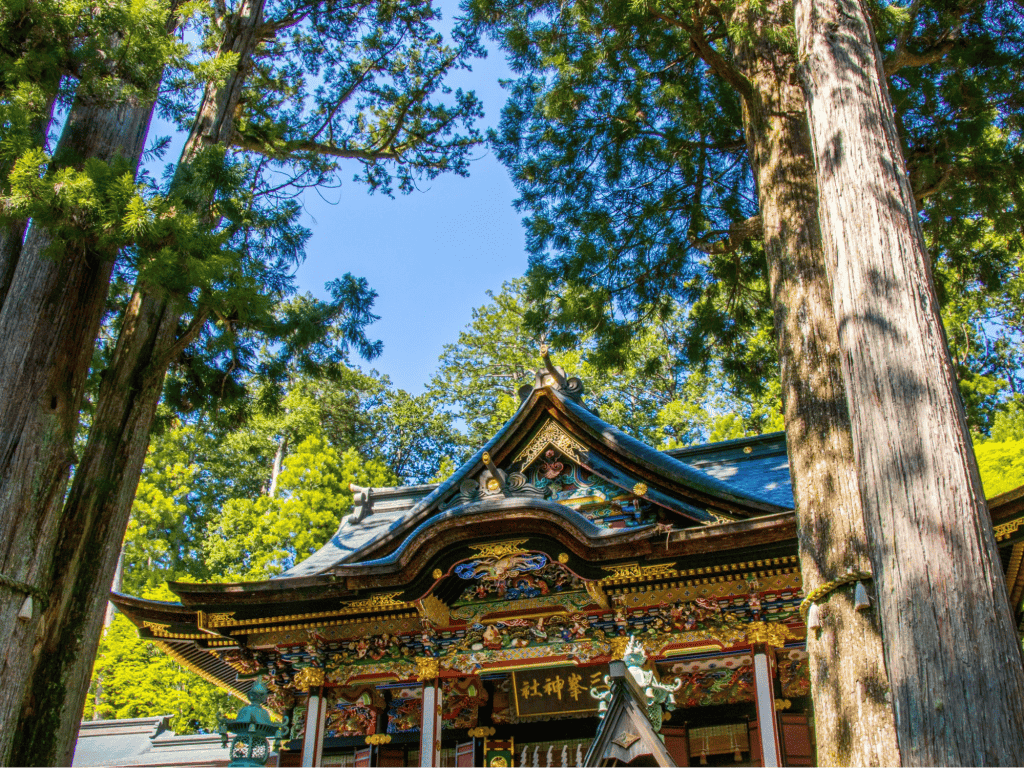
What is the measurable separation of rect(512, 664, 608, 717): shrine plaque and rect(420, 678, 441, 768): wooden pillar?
1073 mm

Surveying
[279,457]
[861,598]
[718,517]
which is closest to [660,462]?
[718,517]

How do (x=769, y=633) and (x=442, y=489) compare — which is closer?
(x=769, y=633)

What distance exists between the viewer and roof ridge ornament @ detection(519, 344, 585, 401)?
8.97 metres

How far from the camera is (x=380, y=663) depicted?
8422mm

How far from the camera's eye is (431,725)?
26.1 feet

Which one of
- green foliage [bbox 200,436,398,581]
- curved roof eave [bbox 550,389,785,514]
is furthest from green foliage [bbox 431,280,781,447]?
curved roof eave [bbox 550,389,785,514]

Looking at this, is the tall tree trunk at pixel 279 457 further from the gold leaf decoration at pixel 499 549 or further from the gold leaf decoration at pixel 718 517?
the gold leaf decoration at pixel 718 517

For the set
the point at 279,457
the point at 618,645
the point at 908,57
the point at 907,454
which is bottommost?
the point at 618,645

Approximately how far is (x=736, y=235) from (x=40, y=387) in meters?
5.86

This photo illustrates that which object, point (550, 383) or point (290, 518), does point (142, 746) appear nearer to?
point (290, 518)

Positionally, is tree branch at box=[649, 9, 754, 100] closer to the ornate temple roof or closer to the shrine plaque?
the ornate temple roof

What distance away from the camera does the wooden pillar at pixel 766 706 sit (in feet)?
22.6

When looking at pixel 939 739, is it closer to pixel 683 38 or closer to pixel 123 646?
pixel 683 38

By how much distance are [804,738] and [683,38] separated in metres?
7.03
